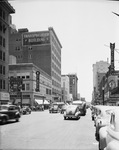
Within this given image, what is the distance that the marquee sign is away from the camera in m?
83.8

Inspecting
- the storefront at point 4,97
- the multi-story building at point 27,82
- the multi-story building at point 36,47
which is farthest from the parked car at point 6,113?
the multi-story building at point 36,47

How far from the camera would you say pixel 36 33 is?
84.1m

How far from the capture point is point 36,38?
3317 inches

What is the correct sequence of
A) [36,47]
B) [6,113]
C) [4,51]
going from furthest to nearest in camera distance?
[36,47]
[4,51]
[6,113]

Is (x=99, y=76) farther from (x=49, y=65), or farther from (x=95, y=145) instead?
(x=95, y=145)

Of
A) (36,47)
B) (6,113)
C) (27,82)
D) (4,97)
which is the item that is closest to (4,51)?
(4,97)

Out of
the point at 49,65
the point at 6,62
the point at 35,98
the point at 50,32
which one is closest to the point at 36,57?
the point at 49,65

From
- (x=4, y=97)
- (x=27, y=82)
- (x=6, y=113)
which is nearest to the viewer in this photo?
(x=6, y=113)

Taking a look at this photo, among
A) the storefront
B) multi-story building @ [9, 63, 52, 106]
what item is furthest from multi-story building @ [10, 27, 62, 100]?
the storefront

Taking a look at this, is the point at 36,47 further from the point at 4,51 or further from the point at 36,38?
the point at 4,51

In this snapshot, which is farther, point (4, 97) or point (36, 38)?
point (36, 38)

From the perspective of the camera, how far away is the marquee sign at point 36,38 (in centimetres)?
8381

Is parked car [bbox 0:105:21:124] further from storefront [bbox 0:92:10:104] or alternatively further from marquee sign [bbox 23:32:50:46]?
marquee sign [bbox 23:32:50:46]

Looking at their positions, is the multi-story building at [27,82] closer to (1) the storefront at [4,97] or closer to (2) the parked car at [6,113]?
(1) the storefront at [4,97]
